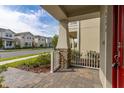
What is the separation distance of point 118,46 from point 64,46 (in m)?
4.84

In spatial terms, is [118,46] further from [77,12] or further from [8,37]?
[8,37]

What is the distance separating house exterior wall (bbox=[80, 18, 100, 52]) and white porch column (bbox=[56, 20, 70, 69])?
8.74 feet

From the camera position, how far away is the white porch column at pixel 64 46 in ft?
25.0

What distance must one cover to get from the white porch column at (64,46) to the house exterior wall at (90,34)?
8.74 feet

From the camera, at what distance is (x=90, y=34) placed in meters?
10.7

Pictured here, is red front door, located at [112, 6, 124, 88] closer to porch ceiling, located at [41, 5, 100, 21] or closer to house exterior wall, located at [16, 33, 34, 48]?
porch ceiling, located at [41, 5, 100, 21]

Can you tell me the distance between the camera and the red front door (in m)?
Answer: 2.86

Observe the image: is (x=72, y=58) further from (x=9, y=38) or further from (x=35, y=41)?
(x=9, y=38)

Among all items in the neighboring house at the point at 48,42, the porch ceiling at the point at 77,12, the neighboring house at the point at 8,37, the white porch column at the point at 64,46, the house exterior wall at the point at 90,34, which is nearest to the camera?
the porch ceiling at the point at 77,12

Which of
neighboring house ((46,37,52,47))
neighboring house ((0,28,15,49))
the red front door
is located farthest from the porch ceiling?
neighboring house ((0,28,15,49))

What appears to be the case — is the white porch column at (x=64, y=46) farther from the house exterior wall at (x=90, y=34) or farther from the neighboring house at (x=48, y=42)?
the neighboring house at (x=48, y=42)

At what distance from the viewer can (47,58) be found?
8.91 meters

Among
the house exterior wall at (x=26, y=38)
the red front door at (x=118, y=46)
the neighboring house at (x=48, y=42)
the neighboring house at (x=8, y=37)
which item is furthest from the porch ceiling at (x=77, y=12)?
the neighboring house at (x=8, y=37)
